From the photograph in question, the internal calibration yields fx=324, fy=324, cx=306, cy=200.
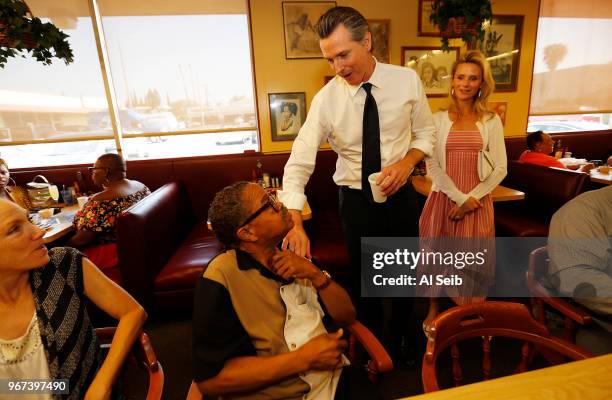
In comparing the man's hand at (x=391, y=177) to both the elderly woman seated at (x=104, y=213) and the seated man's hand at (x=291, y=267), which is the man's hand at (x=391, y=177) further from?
the elderly woman seated at (x=104, y=213)

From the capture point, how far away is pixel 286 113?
404 centimetres

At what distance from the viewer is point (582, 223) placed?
1411 millimetres

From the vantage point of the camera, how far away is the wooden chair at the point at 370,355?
1.04m

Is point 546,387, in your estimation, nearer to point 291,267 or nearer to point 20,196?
point 291,267

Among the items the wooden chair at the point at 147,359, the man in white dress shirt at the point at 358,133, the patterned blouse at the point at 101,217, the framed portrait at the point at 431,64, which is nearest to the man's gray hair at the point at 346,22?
the man in white dress shirt at the point at 358,133

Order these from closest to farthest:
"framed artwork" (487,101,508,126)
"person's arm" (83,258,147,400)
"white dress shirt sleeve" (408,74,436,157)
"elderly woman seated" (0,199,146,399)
→ "elderly woman seated" (0,199,146,399) < "person's arm" (83,258,147,400) < "white dress shirt sleeve" (408,74,436,157) < "framed artwork" (487,101,508,126)

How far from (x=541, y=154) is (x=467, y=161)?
77.4 inches

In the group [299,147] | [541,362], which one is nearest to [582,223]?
[541,362]

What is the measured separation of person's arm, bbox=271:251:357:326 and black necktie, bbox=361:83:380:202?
2.09 ft

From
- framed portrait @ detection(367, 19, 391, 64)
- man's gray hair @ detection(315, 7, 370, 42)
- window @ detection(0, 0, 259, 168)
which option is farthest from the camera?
framed portrait @ detection(367, 19, 391, 64)

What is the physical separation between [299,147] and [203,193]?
2519mm

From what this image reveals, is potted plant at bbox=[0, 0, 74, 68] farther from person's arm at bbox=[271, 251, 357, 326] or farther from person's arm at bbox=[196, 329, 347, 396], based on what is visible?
person's arm at bbox=[196, 329, 347, 396]

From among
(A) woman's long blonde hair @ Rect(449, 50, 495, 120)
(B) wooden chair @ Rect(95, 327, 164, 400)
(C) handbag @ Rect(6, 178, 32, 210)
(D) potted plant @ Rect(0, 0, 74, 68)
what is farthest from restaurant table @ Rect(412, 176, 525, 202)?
(C) handbag @ Rect(6, 178, 32, 210)

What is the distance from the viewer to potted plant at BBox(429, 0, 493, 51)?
3082 millimetres
